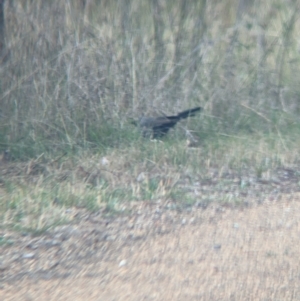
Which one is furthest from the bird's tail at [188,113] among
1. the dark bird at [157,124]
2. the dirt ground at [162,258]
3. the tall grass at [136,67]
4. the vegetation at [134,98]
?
the dirt ground at [162,258]

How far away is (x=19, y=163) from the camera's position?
7152mm

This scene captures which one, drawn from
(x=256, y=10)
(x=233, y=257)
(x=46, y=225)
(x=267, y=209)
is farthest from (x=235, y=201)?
(x=256, y=10)

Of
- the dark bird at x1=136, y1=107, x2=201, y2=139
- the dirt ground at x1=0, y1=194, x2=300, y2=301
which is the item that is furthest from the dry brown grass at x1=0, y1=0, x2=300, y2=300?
the dark bird at x1=136, y1=107, x2=201, y2=139

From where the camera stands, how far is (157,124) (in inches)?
317

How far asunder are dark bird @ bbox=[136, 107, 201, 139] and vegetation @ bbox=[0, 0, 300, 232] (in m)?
0.15

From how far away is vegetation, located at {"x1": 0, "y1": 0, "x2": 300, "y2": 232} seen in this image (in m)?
6.46

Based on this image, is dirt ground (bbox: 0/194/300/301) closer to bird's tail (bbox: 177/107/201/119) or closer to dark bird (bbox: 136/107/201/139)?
dark bird (bbox: 136/107/201/139)

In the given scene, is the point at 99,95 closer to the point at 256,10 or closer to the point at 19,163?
the point at 19,163

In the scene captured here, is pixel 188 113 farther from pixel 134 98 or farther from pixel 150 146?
pixel 150 146

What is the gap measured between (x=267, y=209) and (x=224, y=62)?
372cm

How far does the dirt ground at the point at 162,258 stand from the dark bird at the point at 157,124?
224 centimetres

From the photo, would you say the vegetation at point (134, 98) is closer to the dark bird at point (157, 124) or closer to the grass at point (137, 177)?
the grass at point (137, 177)

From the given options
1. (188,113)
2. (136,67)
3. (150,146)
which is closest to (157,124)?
(188,113)

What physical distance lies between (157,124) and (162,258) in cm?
350
